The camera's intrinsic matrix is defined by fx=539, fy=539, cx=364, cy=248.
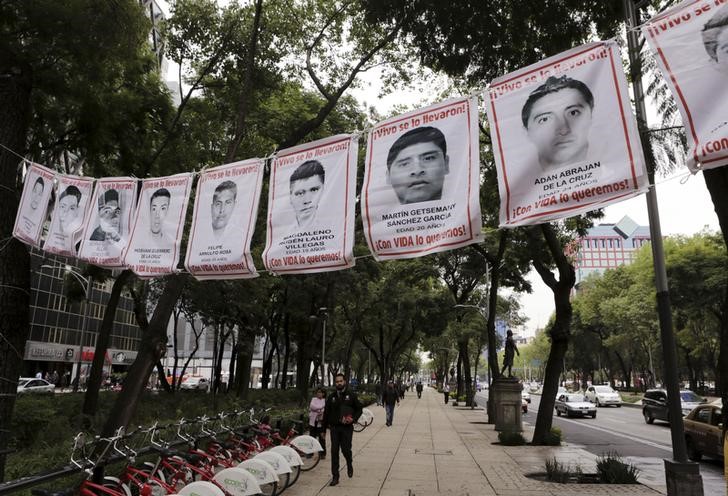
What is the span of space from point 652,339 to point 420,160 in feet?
177

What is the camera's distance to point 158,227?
24.3ft

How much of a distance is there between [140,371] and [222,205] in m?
3.28

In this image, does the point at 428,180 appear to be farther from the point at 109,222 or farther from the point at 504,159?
the point at 109,222

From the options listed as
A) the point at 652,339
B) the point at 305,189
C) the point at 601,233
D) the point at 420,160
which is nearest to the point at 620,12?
the point at 420,160

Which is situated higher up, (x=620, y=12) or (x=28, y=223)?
(x=620, y=12)

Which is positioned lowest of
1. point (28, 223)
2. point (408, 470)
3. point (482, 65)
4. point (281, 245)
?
point (408, 470)

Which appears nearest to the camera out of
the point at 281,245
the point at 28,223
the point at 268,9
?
the point at 281,245

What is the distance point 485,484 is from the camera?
32.6 feet

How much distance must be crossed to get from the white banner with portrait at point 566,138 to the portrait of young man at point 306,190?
2125mm

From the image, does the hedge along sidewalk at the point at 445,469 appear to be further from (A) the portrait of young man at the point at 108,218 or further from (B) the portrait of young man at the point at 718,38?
(B) the portrait of young man at the point at 718,38

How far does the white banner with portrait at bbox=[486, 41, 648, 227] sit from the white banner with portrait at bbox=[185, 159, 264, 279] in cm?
322

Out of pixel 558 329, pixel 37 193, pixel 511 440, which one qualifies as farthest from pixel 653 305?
pixel 37 193

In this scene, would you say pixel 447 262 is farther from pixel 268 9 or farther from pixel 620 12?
pixel 620 12

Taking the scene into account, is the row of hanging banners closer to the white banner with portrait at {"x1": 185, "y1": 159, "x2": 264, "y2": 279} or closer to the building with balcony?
the white banner with portrait at {"x1": 185, "y1": 159, "x2": 264, "y2": 279}
